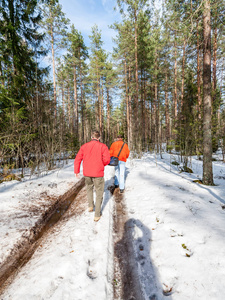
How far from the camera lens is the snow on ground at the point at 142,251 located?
6.14ft

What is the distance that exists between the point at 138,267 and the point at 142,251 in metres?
0.37

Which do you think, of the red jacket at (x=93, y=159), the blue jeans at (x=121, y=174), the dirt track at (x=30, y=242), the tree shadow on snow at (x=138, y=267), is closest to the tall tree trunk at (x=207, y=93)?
the blue jeans at (x=121, y=174)

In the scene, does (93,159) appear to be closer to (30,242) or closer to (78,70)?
(30,242)

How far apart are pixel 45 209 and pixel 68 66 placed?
22394mm

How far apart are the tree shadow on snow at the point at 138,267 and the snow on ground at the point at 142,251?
0.6 inches

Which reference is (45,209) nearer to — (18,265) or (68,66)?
(18,265)

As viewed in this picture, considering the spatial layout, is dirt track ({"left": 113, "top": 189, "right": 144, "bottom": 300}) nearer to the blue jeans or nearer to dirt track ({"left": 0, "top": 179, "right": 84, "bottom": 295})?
dirt track ({"left": 0, "top": 179, "right": 84, "bottom": 295})

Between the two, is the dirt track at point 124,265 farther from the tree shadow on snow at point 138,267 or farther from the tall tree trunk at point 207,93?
the tall tree trunk at point 207,93

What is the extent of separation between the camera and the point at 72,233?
3.07 meters

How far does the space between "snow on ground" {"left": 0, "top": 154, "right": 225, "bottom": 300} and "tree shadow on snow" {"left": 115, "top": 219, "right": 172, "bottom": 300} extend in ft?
0.05

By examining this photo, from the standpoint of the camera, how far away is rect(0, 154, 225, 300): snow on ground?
1871 millimetres

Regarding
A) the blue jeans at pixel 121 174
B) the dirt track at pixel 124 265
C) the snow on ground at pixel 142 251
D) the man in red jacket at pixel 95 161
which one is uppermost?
the man in red jacket at pixel 95 161

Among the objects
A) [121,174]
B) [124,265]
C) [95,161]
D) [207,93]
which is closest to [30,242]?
[124,265]

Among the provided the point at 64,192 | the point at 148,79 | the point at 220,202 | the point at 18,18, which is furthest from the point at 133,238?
the point at 148,79
